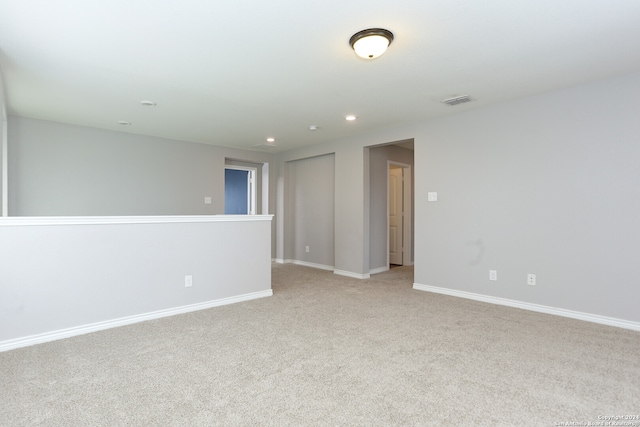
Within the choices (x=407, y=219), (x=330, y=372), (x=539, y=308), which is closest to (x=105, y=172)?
(x=330, y=372)

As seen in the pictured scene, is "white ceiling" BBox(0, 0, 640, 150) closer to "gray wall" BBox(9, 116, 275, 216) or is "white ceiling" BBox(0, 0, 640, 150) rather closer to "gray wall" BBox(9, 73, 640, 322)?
"gray wall" BBox(9, 73, 640, 322)

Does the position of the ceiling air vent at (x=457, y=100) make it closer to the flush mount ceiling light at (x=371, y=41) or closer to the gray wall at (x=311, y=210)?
the flush mount ceiling light at (x=371, y=41)

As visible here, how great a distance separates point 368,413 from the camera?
5.88 ft

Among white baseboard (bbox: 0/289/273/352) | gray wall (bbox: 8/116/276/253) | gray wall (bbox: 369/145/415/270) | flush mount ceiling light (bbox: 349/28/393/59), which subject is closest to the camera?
flush mount ceiling light (bbox: 349/28/393/59)

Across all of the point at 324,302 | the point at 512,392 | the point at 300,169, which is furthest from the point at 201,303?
the point at 300,169

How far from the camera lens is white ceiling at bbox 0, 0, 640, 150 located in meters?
2.13

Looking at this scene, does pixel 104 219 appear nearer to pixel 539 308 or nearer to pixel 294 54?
pixel 294 54

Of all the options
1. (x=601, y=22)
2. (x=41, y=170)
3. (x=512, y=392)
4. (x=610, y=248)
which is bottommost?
(x=512, y=392)

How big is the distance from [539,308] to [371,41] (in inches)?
128

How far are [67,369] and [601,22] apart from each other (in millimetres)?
4244

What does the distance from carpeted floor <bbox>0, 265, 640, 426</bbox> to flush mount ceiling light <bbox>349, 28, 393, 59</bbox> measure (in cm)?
221

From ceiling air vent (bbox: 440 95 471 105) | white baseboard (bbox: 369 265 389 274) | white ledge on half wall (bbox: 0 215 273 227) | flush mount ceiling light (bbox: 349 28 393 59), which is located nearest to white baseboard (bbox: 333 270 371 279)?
white baseboard (bbox: 369 265 389 274)

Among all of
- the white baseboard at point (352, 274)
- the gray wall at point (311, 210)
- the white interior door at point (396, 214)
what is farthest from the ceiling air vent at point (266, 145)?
the white baseboard at point (352, 274)

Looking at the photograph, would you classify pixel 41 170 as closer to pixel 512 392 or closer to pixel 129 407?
pixel 129 407
